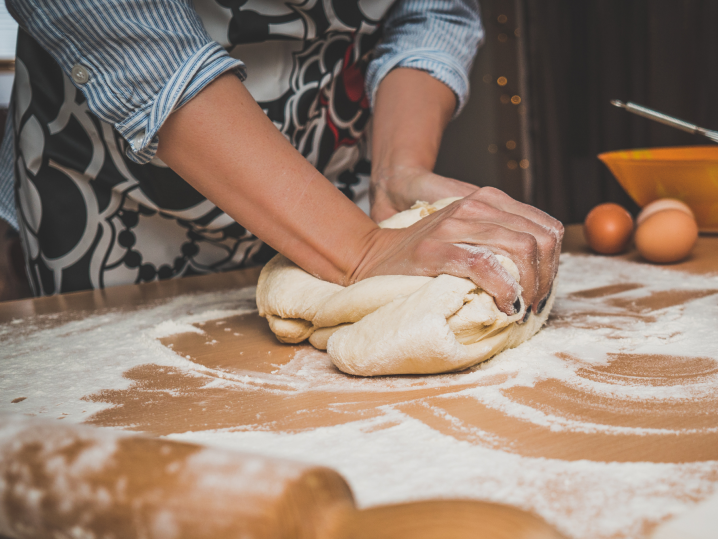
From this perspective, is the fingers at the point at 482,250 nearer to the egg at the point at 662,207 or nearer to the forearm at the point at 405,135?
the forearm at the point at 405,135

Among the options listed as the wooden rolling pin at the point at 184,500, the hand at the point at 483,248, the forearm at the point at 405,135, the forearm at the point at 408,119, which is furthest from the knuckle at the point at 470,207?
the wooden rolling pin at the point at 184,500

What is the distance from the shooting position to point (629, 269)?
1275 millimetres

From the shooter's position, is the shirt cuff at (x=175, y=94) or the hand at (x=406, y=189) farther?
the hand at (x=406, y=189)

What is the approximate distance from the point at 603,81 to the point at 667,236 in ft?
6.47

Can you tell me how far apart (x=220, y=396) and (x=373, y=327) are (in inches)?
8.6

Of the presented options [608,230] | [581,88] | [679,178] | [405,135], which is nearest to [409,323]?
[405,135]

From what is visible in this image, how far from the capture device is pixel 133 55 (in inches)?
31.4

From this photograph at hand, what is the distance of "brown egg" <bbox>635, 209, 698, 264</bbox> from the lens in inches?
49.1

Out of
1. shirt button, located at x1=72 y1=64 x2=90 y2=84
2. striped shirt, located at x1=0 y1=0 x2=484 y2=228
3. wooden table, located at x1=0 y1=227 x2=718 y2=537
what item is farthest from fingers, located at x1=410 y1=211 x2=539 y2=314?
shirt button, located at x1=72 y1=64 x2=90 y2=84

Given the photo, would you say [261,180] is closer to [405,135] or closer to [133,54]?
[133,54]

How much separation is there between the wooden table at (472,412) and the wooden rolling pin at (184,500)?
11cm

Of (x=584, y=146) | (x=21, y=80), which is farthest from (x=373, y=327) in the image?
(x=584, y=146)

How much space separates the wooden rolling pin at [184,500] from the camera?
1.09 feet

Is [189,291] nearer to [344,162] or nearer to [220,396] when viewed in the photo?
[344,162]
